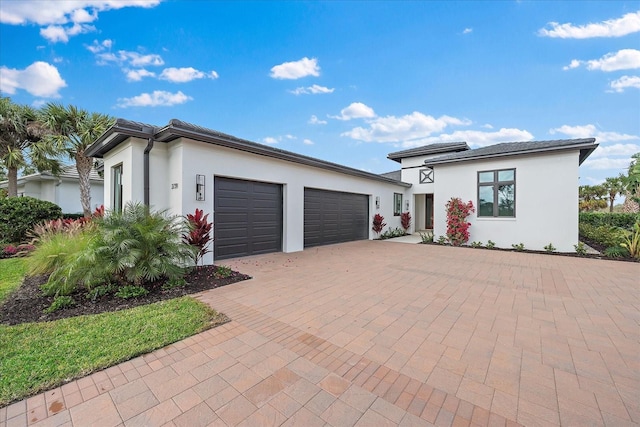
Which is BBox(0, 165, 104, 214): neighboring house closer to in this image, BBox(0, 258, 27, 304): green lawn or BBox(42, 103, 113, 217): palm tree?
BBox(42, 103, 113, 217): palm tree

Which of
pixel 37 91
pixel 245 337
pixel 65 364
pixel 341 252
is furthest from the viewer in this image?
pixel 37 91

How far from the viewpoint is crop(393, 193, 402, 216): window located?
49.5 ft

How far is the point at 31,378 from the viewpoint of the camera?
2.21 metres

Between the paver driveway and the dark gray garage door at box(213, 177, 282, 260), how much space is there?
284 centimetres

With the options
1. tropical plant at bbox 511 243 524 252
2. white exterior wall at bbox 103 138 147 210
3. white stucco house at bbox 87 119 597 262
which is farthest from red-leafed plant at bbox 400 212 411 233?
white exterior wall at bbox 103 138 147 210

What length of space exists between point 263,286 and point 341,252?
4472 millimetres

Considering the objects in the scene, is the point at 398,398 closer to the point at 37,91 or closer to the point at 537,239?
the point at 537,239

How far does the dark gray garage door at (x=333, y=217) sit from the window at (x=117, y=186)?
5.73 metres

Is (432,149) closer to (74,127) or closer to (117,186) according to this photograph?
(117,186)

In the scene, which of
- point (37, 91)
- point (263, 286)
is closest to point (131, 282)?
point (263, 286)

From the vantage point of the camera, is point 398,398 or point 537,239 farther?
point 537,239

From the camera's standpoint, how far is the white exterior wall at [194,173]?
21.0 ft

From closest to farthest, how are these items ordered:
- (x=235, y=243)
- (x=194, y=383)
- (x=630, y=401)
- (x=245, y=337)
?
(x=630, y=401) → (x=194, y=383) → (x=245, y=337) → (x=235, y=243)

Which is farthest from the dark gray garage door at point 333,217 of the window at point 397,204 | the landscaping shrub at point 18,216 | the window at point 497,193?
the landscaping shrub at point 18,216
